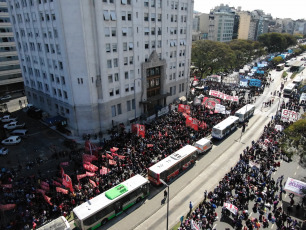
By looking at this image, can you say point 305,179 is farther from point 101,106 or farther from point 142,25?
point 142,25

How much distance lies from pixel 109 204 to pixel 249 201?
701 inches

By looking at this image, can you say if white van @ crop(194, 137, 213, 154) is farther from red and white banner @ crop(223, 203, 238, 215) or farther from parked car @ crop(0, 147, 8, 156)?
parked car @ crop(0, 147, 8, 156)

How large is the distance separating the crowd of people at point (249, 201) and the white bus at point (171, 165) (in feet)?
19.9

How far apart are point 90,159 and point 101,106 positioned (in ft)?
50.5

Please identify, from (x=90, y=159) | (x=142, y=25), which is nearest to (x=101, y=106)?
(x=90, y=159)

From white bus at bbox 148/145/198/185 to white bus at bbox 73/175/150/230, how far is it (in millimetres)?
2521

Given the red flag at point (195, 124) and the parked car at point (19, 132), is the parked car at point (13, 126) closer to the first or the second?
the parked car at point (19, 132)

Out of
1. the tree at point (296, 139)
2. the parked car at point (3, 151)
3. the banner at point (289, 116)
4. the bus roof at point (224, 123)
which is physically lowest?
the parked car at point (3, 151)

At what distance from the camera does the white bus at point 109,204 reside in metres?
24.9

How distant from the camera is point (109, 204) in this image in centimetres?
2633

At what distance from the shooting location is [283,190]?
3106 centimetres

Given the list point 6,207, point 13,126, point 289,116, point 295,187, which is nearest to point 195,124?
point 289,116

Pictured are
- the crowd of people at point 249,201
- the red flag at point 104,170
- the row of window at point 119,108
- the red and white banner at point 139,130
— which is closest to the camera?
the crowd of people at point 249,201

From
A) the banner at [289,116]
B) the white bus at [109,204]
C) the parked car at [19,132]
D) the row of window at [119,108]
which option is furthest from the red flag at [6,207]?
the banner at [289,116]
